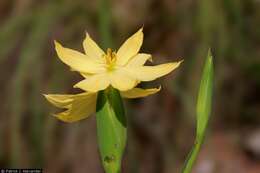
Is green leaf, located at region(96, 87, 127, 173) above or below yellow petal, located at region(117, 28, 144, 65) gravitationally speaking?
below

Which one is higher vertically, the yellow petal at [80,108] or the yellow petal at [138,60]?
the yellow petal at [138,60]

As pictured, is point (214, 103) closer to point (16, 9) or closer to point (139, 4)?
point (139, 4)

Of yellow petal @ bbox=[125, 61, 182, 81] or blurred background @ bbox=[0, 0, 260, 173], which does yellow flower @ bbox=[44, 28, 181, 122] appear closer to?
yellow petal @ bbox=[125, 61, 182, 81]

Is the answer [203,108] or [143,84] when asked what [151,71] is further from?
[143,84]

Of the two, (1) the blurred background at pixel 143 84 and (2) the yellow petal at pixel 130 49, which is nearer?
(2) the yellow petal at pixel 130 49

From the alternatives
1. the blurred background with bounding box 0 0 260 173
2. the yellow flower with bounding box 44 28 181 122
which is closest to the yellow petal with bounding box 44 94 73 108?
the yellow flower with bounding box 44 28 181 122

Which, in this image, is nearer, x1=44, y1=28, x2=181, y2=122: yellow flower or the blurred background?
x1=44, y1=28, x2=181, y2=122: yellow flower

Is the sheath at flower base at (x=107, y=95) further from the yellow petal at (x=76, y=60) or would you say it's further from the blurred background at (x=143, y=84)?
the blurred background at (x=143, y=84)

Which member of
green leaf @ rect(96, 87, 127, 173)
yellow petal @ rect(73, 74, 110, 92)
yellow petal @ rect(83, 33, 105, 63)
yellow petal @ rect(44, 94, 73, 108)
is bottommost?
green leaf @ rect(96, 87, 127, 173)

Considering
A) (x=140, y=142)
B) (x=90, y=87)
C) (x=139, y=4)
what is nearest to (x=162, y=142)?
(x=140, y=142)

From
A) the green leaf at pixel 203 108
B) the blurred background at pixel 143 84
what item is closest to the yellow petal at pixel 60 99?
the green leaf at pixel 203 108
